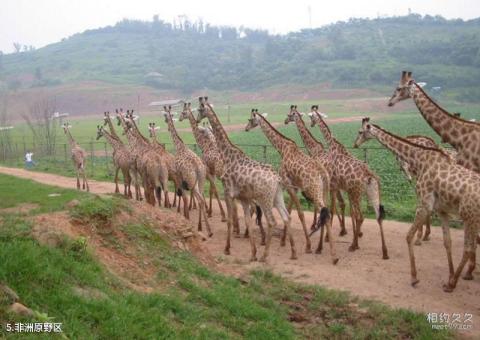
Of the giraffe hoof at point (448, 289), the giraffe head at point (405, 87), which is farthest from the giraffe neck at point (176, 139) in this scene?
the giraffe hoof at point (448, 289)

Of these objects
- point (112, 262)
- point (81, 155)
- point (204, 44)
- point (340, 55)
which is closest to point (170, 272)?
point (112, 262)

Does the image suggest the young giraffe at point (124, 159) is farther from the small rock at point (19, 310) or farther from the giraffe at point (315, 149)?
the small rock at point (19, 310)

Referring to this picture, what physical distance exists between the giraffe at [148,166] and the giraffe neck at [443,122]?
783cm

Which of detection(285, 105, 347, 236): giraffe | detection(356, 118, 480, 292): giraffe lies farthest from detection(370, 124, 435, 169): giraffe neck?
detection(285, 105, 347, 236): giraffe

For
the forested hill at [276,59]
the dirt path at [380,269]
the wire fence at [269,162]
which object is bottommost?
the dirt path at [380,269]

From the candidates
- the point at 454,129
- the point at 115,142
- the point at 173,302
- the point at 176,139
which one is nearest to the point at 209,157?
the point at 176,139

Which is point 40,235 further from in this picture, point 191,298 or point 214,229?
point 214,229

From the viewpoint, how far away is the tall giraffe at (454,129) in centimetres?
1058

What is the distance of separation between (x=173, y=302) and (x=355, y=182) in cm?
628

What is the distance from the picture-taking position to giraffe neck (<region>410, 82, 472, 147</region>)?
35.5 feet

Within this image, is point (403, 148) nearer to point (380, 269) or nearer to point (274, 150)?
point (380, 269)

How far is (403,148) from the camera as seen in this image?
1049 cm

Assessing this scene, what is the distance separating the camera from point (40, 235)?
24.6ft

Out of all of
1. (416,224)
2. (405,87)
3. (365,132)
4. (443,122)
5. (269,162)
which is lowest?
(269,162)
